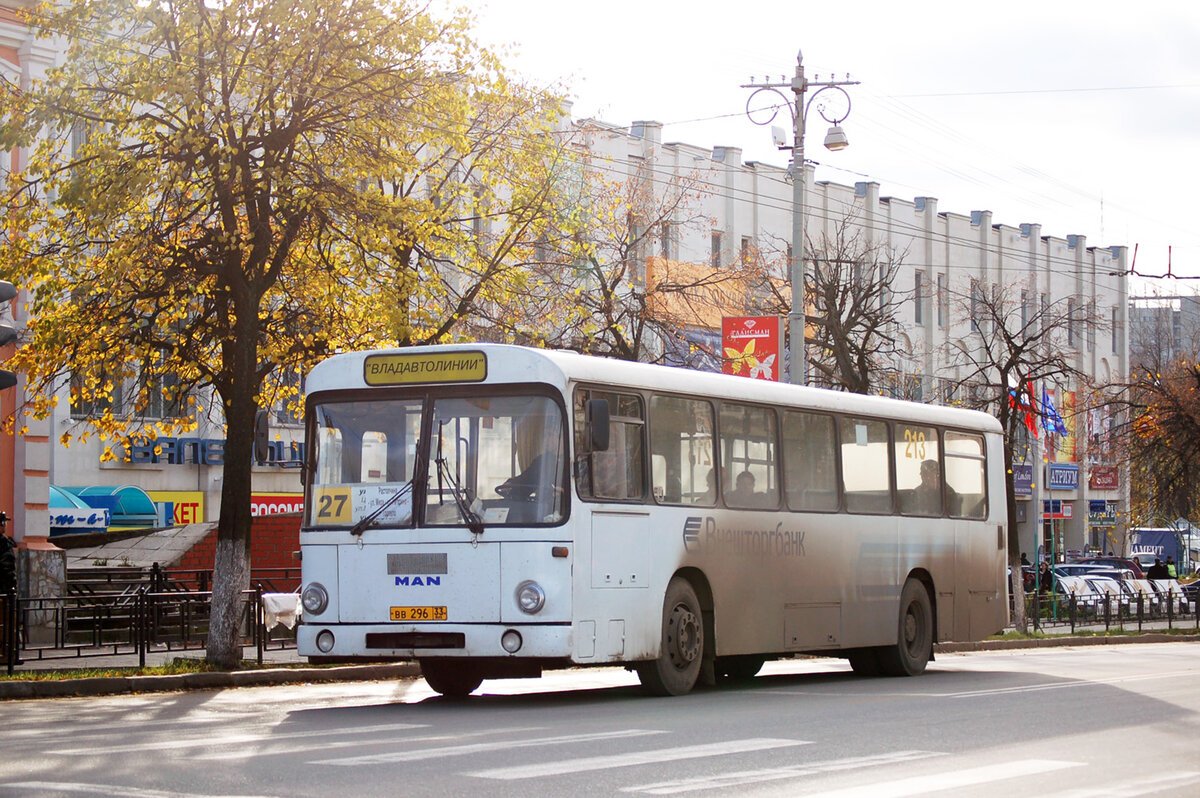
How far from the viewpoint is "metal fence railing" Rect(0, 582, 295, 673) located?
66.9 ft

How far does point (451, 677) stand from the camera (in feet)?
53.3

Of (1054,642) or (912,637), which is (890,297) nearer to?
(1054,642)

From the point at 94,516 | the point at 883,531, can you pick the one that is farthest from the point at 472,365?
the point at 94,516

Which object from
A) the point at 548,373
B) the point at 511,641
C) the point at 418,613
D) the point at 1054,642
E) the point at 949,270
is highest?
the point at 949,270

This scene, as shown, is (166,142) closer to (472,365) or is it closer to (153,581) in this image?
(472,365)

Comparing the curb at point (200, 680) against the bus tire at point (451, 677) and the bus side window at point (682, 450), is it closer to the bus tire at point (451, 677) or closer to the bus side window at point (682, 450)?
the bus tire at point (451, 677)

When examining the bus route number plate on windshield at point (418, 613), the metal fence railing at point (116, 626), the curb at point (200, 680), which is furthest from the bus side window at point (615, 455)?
the metal fence railing at point (116, 626)

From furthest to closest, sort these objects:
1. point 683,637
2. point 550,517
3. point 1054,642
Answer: point 1054,642
point 683,637
point 550,517

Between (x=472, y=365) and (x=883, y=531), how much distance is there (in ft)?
21.0

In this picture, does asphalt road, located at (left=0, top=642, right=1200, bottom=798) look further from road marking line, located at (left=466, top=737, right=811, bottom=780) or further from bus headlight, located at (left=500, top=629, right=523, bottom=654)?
bus headlight, located at (left=500, top=629, right=523, bottom=654)

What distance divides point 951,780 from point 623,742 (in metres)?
Result: 2.53

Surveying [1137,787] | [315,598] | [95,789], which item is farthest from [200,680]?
[1137,787]

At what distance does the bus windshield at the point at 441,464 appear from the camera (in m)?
14.5

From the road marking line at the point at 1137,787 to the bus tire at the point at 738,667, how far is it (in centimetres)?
924
